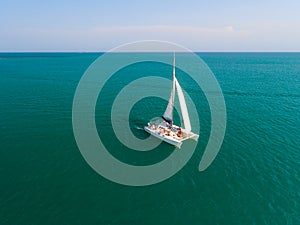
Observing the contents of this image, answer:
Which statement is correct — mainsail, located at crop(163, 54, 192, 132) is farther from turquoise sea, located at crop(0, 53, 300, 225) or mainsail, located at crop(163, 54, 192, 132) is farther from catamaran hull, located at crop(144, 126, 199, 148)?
turquoise sea, located at crop(0, 53, 300, 225)

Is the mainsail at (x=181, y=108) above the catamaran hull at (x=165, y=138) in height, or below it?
above

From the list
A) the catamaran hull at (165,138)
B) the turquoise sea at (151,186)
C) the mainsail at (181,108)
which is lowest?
the turquoise sea at (151,186)

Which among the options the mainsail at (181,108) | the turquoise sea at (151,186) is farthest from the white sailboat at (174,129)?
the turquoise sea at (151,186)

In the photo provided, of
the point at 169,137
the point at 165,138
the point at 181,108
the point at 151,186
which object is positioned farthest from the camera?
the point at 181,108

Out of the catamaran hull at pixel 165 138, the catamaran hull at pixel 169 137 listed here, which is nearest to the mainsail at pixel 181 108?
the catamaran hull at pixel 169 137

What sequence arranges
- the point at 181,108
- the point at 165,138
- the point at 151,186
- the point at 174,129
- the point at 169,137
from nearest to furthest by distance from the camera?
the point at 151,186 → the point at 169,137 → the point at 165,138 → the point at 181,108 → the point at 174,129

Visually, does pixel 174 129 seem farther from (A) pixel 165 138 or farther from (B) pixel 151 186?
(B) pixel 151 186

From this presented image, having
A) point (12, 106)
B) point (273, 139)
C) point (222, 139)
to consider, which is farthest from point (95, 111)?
point (273, 139)

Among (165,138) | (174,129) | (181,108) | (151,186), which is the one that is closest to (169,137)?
(165,138)

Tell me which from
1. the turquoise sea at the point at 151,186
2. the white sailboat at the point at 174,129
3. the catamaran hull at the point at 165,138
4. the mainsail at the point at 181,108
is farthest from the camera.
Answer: the mainsail at the point at 181,108

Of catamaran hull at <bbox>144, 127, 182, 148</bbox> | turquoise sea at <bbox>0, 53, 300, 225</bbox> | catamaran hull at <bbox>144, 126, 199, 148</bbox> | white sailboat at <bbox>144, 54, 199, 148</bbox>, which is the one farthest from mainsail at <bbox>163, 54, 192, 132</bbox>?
catamaran hull at <bbox>144, 127, 182, 148</bbox>

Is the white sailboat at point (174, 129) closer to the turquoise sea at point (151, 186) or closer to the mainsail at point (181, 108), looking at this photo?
the mainsail at point (181, 108)

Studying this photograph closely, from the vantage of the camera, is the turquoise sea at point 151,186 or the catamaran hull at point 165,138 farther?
the catamaran hull at point 165,138

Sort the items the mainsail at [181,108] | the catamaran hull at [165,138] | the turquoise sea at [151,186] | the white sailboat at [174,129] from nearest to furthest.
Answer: the turquoise sea at [151,186] < the catamaran hull at [165,138] < the white sailboat at [174,129] < the mainsail at [181,108]
